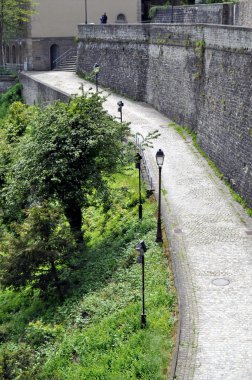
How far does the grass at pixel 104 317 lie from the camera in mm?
12484

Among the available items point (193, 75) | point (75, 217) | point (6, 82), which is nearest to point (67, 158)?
point (75, 217)

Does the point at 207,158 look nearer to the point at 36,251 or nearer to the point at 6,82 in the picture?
the point at 36,251

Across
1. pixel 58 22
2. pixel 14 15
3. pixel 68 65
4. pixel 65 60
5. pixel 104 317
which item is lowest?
pixel 104 317

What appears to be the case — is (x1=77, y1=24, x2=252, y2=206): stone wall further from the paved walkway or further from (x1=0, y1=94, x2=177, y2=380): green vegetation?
(x1=0, y1=94, x2=177, y2=380): green vegetation

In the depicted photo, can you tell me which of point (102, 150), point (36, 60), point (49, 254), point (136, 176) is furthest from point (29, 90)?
point (49, 254)

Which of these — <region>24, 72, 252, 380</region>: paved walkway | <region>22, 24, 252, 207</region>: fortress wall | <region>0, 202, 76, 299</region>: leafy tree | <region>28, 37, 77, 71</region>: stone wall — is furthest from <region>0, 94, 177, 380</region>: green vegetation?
<region>28, 37, 77, 71</region>: stone wall

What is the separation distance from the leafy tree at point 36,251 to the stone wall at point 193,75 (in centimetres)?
588

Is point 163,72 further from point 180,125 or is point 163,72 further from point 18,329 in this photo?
point 18,329

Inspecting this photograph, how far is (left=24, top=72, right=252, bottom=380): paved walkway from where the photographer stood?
40.1 feet

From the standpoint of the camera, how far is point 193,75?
26391mm

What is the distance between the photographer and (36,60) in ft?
152

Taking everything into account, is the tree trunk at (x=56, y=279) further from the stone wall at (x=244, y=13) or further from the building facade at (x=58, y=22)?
the building facade at (x=58, y=22)

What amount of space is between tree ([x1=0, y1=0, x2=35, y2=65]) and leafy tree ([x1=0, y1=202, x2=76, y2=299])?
30613 mm

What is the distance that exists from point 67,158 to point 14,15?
29.6 meters
